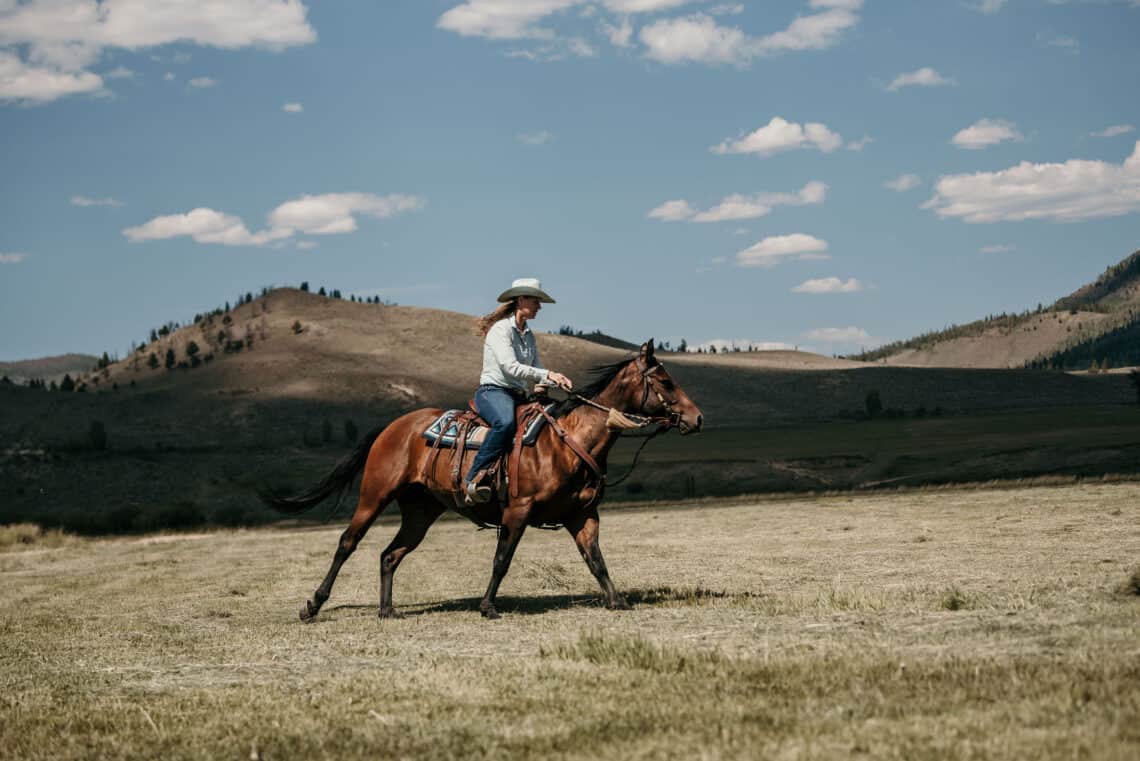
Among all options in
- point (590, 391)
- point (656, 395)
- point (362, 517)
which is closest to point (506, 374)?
point (590, 391)

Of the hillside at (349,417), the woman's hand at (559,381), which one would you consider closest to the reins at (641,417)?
the woman's hand at (559,381)

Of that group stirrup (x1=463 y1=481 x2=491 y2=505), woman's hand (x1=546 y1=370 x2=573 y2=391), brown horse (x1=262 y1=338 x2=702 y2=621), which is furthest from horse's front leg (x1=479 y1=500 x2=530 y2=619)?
woman's hand (x1=546 y1=370 x2=573 y2=391)

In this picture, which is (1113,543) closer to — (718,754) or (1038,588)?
(1038,588)

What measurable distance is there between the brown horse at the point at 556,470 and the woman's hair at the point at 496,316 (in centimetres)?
123

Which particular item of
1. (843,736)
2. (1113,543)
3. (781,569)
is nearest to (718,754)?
(843,736)

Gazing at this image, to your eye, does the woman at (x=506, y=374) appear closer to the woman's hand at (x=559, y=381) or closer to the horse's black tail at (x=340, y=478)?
the woman's hand at (x=559, y=381)

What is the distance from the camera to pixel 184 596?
2055cm

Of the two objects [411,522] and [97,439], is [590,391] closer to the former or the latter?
[411,522]

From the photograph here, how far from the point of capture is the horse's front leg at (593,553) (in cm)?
1372

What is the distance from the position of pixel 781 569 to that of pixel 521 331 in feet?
23.4

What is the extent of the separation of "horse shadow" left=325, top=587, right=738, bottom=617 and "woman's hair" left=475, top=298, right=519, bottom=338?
3.23m

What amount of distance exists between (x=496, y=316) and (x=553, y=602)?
358 centimetres

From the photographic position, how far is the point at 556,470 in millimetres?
14086

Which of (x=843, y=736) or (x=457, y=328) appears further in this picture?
(x=457, y=328)
